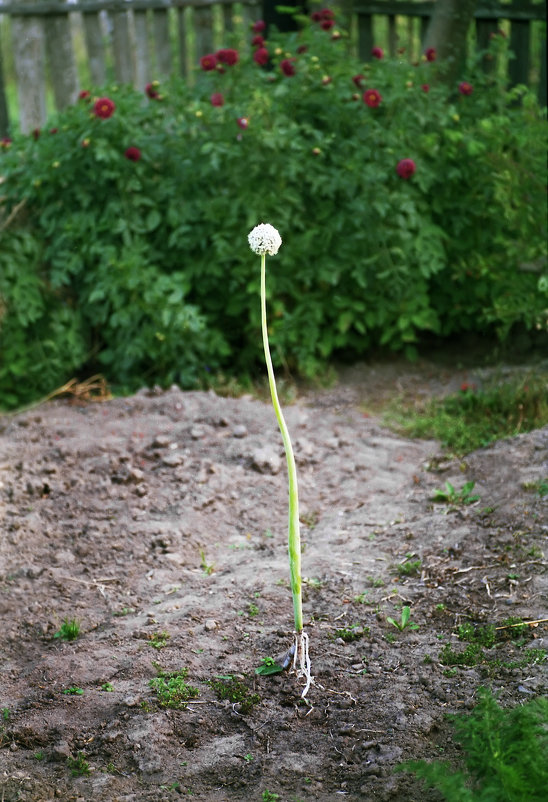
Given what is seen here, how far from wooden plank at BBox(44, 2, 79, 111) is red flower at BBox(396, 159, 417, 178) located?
3.49 meters

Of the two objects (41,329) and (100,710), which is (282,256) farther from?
(100,710)

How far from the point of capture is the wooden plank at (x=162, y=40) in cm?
686

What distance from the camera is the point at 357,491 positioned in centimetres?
394

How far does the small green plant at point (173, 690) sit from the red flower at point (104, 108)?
11.0 feet

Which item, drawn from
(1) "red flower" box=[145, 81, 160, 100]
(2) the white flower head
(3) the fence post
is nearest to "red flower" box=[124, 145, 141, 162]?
(1) "red flower" box=[145, 81, 160, 100]

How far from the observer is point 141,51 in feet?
23.0

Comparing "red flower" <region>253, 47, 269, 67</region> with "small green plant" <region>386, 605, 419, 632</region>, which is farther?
"red flower" <region>253, 47, 269, 67</region>

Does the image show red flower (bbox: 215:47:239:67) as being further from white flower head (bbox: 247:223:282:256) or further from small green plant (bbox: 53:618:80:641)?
small green plant (bbox: 53:618:80:641)

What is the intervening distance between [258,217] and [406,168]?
34.2 inches

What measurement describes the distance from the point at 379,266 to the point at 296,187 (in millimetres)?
684

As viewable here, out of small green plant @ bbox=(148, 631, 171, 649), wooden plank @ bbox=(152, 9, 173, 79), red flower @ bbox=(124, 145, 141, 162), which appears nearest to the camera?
small green plant @ bbox=(148, 631, 171, 649)

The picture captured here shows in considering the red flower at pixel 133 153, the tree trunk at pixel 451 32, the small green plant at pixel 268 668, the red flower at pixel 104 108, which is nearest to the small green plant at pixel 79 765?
the small green plant at pixel 268 668

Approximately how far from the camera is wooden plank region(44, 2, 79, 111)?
22.6 ft

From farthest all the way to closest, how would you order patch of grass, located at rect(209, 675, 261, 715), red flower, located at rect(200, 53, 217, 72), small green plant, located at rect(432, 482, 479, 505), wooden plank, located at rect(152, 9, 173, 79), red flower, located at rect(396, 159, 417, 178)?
wooden plank, located at rect(152, 9, 173, 79) → red flower, located at rect(200, 53, 217, 72) → red flower, located at rect(396, 159, 417, 178) → small green plant, located at rect(432, 482, 479, 505) → patch of grass, located at rect(209, 675, 261, 715)
